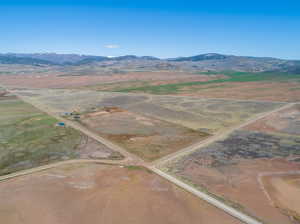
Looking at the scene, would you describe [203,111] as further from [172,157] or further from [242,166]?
[242,166]

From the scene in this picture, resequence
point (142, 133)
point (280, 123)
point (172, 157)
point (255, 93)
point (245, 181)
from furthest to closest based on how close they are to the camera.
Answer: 1. point (255, 93)
2. point (280, 123)
3. point (142, 133)
4. point (172, 157)
5. point (245, 181)

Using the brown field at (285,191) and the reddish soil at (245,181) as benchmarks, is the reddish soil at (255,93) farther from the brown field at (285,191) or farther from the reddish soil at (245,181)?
the brown field at (285,191)

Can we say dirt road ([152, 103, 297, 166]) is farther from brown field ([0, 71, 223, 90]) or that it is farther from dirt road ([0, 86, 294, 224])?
brown field ([0, 71, 223, 90])

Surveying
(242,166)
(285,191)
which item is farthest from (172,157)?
(285,191)

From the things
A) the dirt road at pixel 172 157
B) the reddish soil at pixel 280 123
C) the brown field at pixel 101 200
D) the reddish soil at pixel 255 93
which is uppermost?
the reddish soil at pixel 255 93

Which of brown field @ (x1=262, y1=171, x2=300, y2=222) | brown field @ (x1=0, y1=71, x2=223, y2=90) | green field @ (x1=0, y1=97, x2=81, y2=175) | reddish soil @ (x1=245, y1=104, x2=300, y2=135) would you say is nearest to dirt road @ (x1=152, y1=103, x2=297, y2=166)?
reddish soil @ (x1=245, y1=104, x2=300, y2=135)

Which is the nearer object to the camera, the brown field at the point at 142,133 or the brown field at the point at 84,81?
the brown field at the point at 142,133

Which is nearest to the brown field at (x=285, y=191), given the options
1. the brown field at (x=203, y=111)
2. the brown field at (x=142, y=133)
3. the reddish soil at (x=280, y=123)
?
the brown field at (x=142, y=133)
